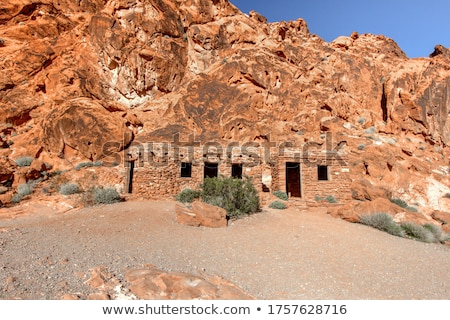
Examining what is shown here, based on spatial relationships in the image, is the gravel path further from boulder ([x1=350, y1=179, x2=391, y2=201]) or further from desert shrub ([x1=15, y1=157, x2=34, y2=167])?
desert shrub ([x1=15, y1=157, x2=34, y2=167])

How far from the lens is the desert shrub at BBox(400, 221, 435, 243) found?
24.8 feet

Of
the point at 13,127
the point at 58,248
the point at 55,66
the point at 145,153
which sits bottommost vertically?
the point at 58,248

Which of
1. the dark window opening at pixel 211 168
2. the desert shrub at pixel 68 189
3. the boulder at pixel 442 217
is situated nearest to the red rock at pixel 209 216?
the dark window opening at pixel 211 168

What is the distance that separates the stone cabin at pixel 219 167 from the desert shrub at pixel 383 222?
4465 mm

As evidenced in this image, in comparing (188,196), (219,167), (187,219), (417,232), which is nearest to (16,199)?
(188,196)

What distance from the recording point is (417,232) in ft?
25.5

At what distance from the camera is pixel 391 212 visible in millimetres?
8984

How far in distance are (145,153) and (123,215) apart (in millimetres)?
5624

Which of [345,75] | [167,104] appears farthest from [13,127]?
[345,75]

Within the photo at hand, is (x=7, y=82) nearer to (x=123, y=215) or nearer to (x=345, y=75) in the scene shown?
(x=123, y=215)

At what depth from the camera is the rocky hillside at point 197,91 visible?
15996 millimetres

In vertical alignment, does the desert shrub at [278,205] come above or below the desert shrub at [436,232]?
above

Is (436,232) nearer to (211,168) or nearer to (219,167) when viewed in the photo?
(219,167)

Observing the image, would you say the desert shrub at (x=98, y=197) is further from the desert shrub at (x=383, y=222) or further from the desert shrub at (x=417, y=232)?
the desert shrub at (x=417, y=232)
